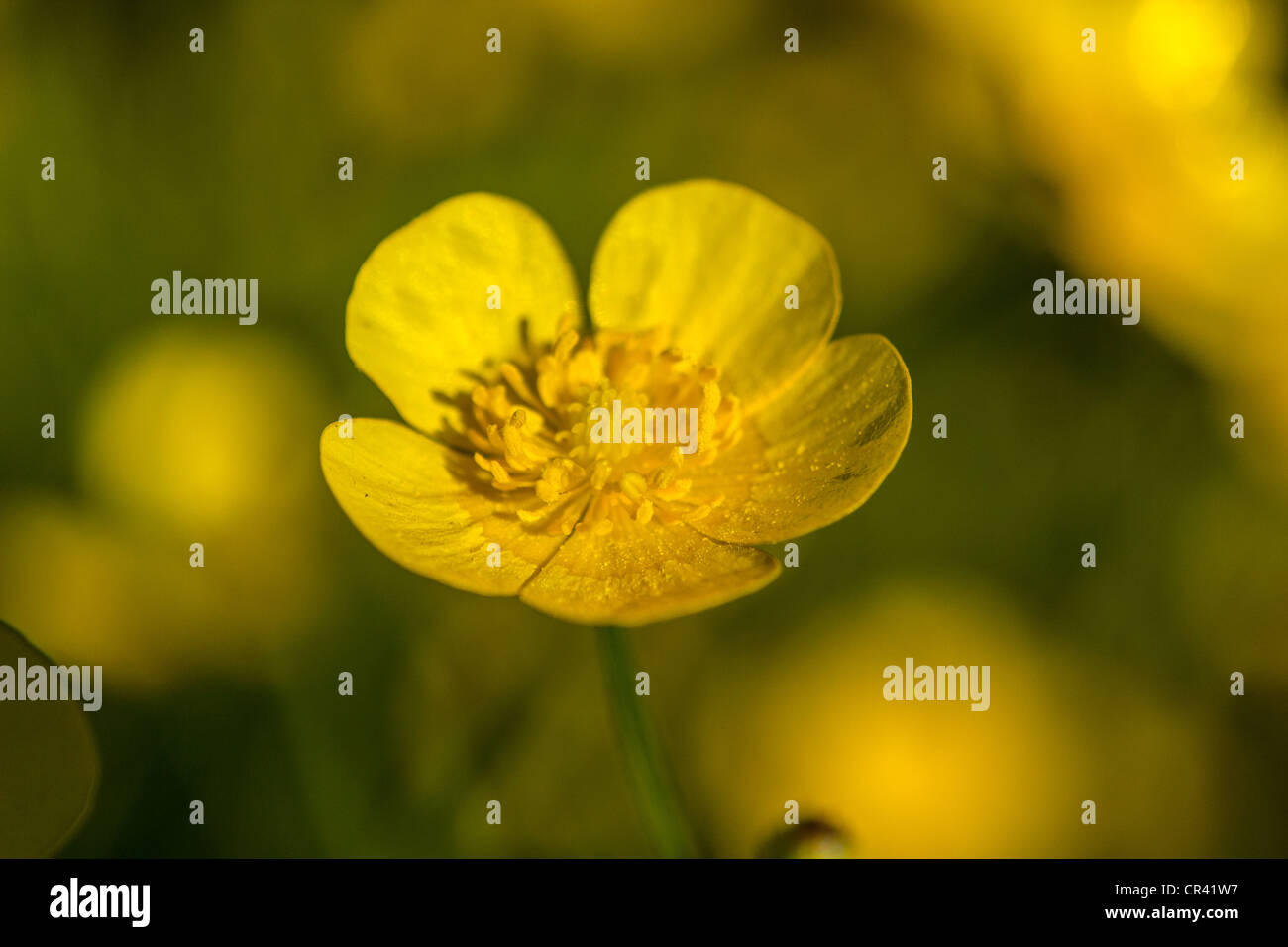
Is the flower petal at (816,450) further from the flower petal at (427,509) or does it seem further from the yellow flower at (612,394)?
the flower petal at (427,509)

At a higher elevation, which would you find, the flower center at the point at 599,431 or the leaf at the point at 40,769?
the flower center at the point at 599,431

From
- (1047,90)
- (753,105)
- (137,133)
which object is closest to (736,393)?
(1047,90)

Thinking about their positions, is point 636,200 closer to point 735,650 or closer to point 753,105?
point 735,650

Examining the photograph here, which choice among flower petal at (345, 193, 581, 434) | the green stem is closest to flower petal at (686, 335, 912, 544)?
the green stem

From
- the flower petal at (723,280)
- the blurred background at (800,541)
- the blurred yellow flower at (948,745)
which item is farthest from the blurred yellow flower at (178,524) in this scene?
the flower petal at (723,280)

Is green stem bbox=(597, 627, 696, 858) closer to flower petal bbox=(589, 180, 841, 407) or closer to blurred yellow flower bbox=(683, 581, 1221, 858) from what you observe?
flower petal bbox=(589, 180, 841, 407)

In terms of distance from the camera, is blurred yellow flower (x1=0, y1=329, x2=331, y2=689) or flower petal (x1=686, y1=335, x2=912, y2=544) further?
blurred yellow flower (x1=0, y1=329, x2=331, y2=689)
